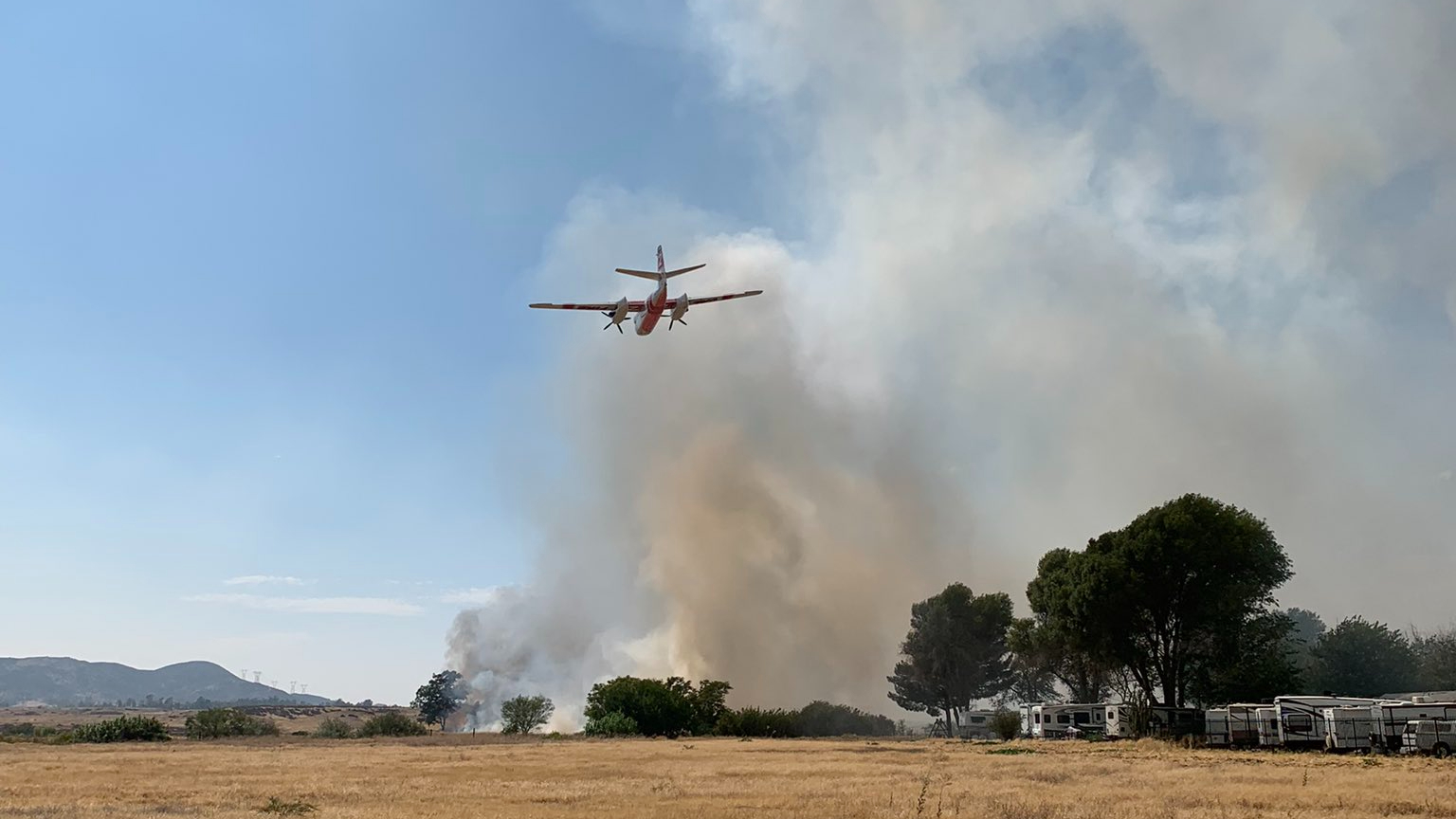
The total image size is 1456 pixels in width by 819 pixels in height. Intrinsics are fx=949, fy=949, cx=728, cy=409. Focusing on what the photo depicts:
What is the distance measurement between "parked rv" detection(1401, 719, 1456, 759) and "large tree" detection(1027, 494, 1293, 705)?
25.5 metres

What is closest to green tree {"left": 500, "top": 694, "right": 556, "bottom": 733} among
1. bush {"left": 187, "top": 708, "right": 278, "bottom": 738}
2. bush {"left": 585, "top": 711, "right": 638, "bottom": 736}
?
bush {"left": 585, "top": 711, "right": 638, "bottom": 736}

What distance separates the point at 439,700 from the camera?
157 meters

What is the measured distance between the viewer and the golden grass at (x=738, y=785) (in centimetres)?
2834

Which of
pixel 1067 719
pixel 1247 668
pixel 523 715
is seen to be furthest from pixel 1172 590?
pixel 523 715

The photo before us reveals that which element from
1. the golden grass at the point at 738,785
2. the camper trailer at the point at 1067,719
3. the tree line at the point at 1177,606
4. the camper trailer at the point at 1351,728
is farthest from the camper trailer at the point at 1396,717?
the camper trailer at the point at 1067,719

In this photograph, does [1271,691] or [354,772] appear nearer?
[354,772]

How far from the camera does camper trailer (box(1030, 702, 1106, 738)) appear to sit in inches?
3548

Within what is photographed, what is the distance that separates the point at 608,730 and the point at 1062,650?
46.2 metres

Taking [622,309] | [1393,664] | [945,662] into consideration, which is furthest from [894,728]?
[622,309]

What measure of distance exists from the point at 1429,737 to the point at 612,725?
69.1m

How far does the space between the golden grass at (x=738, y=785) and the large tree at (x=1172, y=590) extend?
66.5 feet

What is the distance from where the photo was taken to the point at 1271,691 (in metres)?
77.9

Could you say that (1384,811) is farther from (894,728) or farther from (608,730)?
(894,728)

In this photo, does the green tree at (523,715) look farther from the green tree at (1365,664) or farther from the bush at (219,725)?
the green tree at (1365,664)
